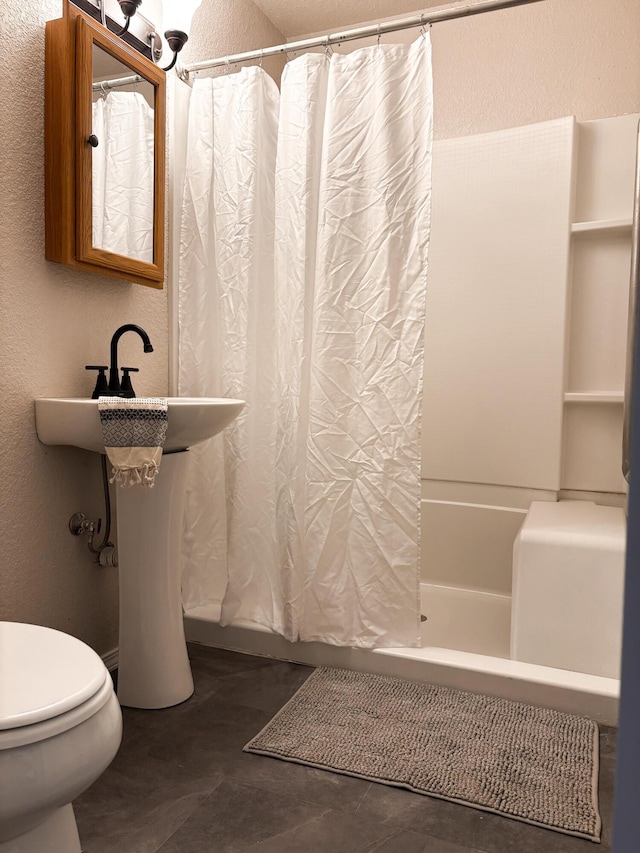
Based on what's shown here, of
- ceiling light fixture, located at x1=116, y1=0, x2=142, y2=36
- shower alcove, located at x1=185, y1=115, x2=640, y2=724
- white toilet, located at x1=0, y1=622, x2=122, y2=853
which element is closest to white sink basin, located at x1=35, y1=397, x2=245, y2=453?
white toilet, located at x1=0, y1=622, x2=122, y2=853

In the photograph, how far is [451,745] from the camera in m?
1.62

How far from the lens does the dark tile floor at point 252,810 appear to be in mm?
1286

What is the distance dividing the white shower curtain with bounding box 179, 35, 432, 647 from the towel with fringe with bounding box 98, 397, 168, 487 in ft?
1.78

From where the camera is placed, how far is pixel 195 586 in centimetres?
225

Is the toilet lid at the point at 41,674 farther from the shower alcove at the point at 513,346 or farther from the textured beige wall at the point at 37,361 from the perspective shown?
the shower alcove at the point at 513,346

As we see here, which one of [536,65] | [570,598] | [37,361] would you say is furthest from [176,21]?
[570,598]

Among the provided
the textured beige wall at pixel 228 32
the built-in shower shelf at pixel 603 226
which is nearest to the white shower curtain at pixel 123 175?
the textured beige wall at pixel 228 32

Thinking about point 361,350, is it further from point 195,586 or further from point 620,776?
point 620,776

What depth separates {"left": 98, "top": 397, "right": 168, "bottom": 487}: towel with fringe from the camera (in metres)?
1.55

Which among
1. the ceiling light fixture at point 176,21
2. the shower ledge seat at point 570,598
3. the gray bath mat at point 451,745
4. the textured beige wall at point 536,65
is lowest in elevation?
the gray bath mat at point 451,745

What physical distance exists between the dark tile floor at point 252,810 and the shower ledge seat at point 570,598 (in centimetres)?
22

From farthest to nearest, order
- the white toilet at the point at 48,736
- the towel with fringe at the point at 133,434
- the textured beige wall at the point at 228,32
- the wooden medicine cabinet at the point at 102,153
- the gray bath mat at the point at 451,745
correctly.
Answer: the textured beige wall at the point at 228,32, the wooden medicine cabinet at the point at 102,153, the towel with fringe at the point at 133,434, the gray bath mat at the point at 451,745, the white toilet at the point at 48,736

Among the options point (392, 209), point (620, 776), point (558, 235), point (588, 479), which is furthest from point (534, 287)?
point (620, 776)

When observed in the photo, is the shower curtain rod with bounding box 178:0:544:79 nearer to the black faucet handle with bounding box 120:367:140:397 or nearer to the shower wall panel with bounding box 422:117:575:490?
the shower wall panel with bounding box 422:117:575:490
